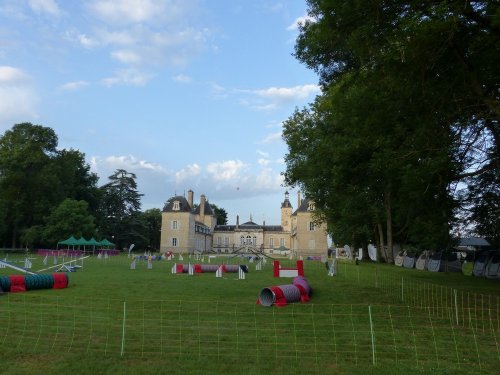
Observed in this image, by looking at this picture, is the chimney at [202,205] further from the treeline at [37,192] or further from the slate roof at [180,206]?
the treeline at [37,192]

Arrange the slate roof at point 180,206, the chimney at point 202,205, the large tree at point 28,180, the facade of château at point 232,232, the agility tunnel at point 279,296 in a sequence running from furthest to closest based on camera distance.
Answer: the chimney at point 202,205 < the slate roof at point 180,206 < the facade of château at point 232,232 < the large tree at point 28,180 < the agility tunnel at point 279,296

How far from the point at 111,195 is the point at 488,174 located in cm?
7909

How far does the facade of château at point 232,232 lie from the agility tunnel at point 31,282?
47483 millimetres

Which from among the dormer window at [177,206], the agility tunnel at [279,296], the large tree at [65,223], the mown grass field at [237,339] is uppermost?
the dormer window at [177,206]

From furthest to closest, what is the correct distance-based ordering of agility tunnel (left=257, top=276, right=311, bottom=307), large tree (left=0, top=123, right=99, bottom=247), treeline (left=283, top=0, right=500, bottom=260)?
1. large tree (left=0, top=123, right=99, bottom=247)
2. agility tunnel (left=257, top=276, right=311, bottom=307)
3. treeline (left=283, top=0, right=500, bottom=260)

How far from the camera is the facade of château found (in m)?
82.6

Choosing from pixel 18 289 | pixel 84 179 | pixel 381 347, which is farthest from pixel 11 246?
pixel 381 347

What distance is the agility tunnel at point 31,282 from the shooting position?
16.5 meters

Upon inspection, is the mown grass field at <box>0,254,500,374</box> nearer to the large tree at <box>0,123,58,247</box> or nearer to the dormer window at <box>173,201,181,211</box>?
the large tree at <box>0,123,58,247</box>

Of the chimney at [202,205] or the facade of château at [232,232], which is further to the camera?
the chimney at [202,205]

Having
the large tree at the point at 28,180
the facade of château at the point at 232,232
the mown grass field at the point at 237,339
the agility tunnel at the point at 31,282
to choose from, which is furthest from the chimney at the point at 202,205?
the mown grass field at the point at 237,339

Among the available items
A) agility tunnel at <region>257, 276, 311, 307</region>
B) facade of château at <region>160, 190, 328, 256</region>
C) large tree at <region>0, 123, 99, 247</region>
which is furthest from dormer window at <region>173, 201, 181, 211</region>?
agility tunnel at <region>257, 276, 311, 307</region>

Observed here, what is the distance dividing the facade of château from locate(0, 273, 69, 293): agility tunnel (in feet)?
156

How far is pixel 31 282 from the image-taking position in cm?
1750
